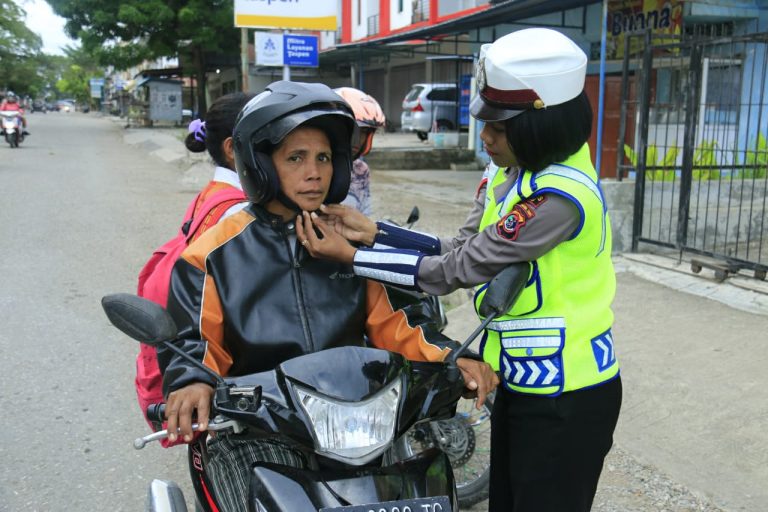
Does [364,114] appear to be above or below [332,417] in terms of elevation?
above

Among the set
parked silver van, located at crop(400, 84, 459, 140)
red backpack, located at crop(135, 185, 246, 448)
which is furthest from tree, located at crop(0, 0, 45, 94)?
red backpack, located at crop(135, 185, 246, 448)

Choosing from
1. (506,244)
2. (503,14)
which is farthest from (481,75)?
(503,14)

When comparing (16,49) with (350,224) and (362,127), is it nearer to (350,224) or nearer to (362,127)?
(362,127)

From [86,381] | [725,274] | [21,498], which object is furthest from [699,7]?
[21,498]

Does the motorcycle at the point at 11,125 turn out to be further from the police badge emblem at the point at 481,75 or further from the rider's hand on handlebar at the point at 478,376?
the rider's hand on handlebar at the point at 478,376

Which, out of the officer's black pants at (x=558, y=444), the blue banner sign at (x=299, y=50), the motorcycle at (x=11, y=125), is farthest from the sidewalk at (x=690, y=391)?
the motorcycle at (x=11, y=125)

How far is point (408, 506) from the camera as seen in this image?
1628 millimetres

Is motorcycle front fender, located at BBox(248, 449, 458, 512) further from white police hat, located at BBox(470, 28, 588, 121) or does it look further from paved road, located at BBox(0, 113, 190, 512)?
paved road, located at BBox(0, 113, 190, 512)

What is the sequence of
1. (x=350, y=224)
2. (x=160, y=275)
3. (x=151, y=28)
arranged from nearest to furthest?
(x=350, y=224)
(x=160, y=275)
(x=151, y=28)

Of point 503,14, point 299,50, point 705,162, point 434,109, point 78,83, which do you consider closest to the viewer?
point 705,162

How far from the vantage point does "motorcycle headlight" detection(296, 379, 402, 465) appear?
5.22 ft

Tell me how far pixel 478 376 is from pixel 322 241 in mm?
550

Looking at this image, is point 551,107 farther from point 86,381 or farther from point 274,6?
point 274,6

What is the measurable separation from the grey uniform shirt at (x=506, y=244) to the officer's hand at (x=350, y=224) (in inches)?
7.6
